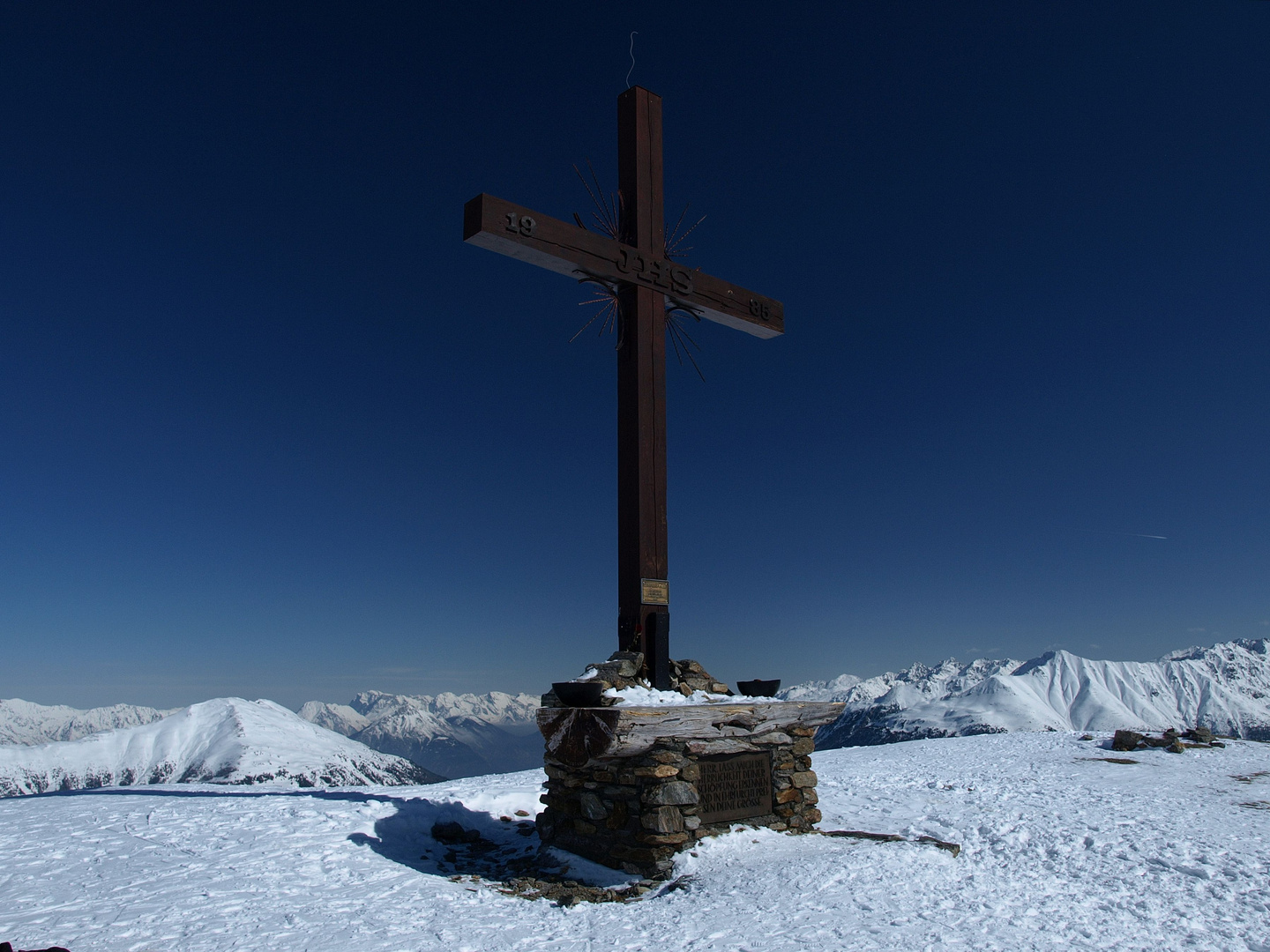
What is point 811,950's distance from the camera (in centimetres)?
577

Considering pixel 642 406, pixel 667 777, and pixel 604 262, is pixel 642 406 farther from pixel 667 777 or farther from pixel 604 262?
pixel 667 777

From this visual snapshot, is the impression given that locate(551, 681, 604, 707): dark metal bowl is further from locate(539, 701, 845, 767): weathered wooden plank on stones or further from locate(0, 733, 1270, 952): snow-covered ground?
locate(0, 733, 1270, 952): snow-covered ground

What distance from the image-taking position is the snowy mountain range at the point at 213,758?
145 meters

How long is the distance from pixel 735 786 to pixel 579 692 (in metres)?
2.17

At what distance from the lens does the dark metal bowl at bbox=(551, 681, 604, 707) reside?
8516 millimetres

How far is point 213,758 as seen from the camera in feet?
515

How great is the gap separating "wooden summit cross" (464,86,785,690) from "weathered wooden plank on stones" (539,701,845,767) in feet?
3.03

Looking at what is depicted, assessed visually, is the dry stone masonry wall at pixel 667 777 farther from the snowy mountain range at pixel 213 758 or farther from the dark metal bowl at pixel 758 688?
the snowy mountain range at pixel 213 758

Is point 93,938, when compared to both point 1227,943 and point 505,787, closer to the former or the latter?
point 505,787

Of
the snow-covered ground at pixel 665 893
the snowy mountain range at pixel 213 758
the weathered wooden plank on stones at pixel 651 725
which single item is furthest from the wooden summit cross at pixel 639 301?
the snowy mountain range at pixel 213 758

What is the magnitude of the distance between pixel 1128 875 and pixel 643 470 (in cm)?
672

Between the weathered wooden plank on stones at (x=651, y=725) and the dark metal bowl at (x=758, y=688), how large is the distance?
0.42 metres

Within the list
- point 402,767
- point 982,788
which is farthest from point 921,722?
point 982,788

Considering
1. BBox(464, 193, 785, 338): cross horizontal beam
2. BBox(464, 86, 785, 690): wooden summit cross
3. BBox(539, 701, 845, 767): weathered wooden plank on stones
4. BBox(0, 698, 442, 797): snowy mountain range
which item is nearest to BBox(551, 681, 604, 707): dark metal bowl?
BBox(539, 701, 845, 767): weathered wooden plank on stones
